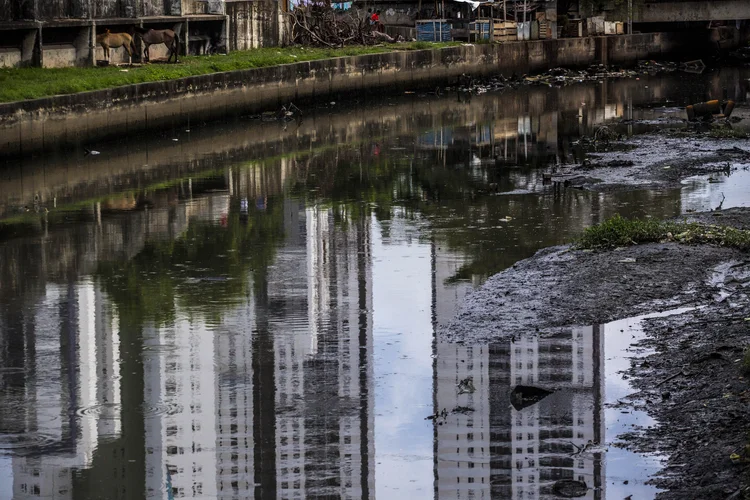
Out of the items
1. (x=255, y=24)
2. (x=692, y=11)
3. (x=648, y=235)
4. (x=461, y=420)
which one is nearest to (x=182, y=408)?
(x=461, y=420)

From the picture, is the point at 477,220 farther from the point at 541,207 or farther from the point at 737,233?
the point at 737,233

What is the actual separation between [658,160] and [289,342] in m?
11.8

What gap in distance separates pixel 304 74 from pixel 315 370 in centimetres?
2439

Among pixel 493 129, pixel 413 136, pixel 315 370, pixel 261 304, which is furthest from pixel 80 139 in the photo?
pixel 315 370

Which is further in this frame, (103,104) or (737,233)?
(103,104)

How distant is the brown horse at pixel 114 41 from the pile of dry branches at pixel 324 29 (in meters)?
9.81

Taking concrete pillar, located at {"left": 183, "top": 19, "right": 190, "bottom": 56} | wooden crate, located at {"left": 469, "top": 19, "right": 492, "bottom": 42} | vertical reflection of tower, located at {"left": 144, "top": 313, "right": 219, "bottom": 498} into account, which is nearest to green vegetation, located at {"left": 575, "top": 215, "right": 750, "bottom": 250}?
vertical reflection of tower, located at {"left": 144, "top": 313, "right": 219, "bottom": 498}

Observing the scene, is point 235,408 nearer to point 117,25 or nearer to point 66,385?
point 66,385

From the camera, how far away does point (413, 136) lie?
2717cm

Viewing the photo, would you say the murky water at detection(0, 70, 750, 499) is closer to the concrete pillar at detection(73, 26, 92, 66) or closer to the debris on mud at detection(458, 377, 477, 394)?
the debris on mud at detection(458, 377, 477, 394)

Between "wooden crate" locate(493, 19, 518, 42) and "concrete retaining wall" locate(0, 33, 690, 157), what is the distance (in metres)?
1.33

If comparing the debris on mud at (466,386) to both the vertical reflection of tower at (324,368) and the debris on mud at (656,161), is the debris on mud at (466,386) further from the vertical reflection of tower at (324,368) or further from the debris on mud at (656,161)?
the debris on mud at (656,161)

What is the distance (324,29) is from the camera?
4131 centimetres

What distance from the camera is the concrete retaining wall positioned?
2297 centimetres
